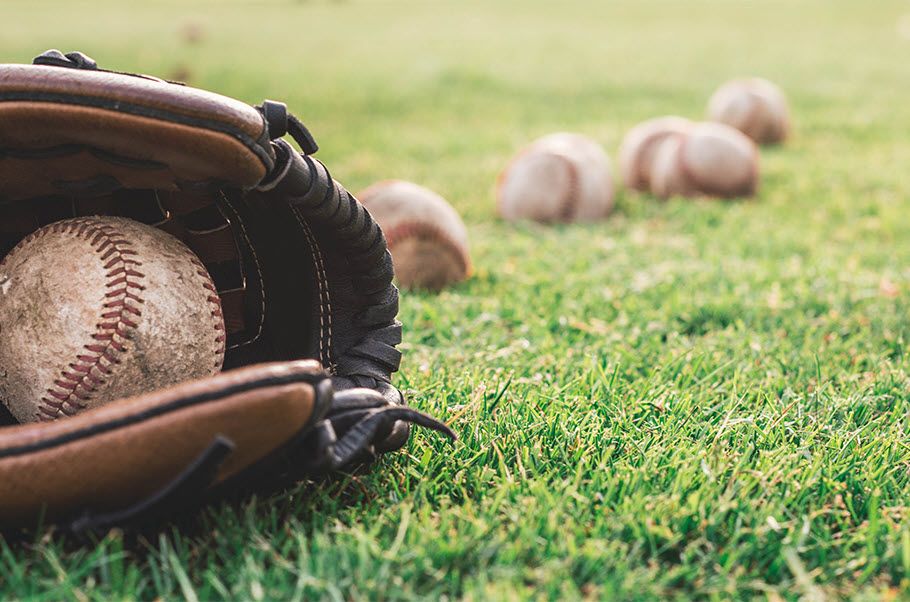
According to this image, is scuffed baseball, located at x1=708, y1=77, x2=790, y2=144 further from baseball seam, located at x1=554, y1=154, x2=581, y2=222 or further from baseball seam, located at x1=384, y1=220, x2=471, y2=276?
baseball seam, located at x1=384, y1=220, x2=471, y2=276

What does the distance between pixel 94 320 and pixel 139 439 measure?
507 mm

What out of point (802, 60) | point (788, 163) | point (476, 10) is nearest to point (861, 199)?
point (788, 163)

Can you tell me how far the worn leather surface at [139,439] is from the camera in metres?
1.58

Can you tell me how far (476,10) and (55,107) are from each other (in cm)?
2620

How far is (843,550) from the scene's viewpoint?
1.74 metres

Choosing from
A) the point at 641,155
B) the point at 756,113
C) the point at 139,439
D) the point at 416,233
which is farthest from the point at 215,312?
the point at 756,113

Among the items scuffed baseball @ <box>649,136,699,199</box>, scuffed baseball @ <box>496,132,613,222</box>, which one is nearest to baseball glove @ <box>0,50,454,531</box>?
scuffed baseball @ <box>496,132,613,222</box>

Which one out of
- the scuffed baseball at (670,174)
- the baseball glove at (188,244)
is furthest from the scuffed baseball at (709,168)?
the baseball glove at (188,244)

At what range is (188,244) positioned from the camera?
2.38m

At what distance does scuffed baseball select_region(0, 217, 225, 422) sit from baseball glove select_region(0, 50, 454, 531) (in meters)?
0.10

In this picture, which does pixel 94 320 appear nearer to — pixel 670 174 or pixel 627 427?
pixel 627 427

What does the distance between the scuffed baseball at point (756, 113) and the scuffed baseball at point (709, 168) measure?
2.26 meters

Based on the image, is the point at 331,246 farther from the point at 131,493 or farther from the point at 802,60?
the point at 802,60

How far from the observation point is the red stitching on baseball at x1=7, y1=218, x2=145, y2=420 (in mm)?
1969
